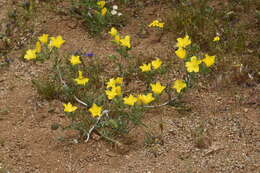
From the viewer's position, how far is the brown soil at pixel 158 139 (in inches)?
126

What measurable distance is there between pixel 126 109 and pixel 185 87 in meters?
0.52

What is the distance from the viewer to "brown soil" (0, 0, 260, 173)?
10.5 ft

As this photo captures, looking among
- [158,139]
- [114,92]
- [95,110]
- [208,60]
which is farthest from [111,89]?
[208,60]

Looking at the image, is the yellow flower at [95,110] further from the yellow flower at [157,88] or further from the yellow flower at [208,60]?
the yellow flower at [208,60]

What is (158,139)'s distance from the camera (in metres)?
3.36

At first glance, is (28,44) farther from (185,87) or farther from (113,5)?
(185,87)

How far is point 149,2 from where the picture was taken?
4.68 metres

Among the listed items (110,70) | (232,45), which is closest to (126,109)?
(110,70)

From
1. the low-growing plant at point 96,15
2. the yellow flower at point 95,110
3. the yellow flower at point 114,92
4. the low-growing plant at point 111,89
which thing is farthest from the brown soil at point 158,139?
the low-growing plant at point 96,15

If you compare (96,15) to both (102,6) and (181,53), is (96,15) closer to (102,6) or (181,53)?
(102,6)

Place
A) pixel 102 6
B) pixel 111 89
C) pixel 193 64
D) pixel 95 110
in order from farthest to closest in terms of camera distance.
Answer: pixel 102 6 → pixel 111 89 → pixel 193 64 → pixel 95 110

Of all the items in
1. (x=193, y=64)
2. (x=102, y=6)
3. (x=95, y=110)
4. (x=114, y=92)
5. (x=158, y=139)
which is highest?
(x=102, y=6)

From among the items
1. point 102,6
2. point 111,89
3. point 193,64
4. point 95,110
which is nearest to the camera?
point 95,110

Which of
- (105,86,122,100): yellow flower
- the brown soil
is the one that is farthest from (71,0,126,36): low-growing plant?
(105,86,122,100): yellow flower
